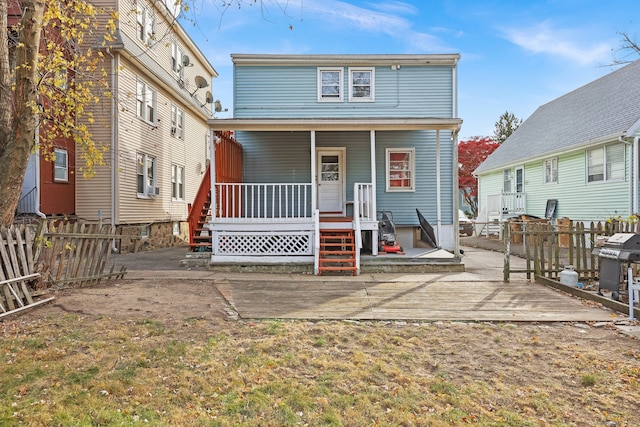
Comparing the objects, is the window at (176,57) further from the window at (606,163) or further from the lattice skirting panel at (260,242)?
the window at (606,163)

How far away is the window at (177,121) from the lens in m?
17.2

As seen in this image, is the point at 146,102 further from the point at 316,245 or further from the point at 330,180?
the point at 316,245

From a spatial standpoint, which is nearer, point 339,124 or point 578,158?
point 339,124

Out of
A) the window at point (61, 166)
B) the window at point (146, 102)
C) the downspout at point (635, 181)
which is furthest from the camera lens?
the window at point (146, 102)

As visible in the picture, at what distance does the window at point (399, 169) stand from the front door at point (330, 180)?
1518 mm

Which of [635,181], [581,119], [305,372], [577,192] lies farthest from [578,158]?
[305,372]

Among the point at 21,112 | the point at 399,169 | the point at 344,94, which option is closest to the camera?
the point at 21,112

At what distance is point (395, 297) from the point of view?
6.40 meters

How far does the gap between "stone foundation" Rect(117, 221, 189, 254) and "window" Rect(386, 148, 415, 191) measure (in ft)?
25.6

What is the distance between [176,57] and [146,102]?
14.7 feet

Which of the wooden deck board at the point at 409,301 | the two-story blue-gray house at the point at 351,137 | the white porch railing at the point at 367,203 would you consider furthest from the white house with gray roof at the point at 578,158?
the white porch railing at the point at 367,203

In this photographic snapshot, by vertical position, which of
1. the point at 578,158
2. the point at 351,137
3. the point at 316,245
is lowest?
the point at 316,245

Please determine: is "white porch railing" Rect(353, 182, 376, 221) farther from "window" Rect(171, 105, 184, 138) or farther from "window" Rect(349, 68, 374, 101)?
"window" Rect(171, 105, 184, 138)

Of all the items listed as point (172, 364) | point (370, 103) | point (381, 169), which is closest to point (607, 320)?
point (172, 364)
